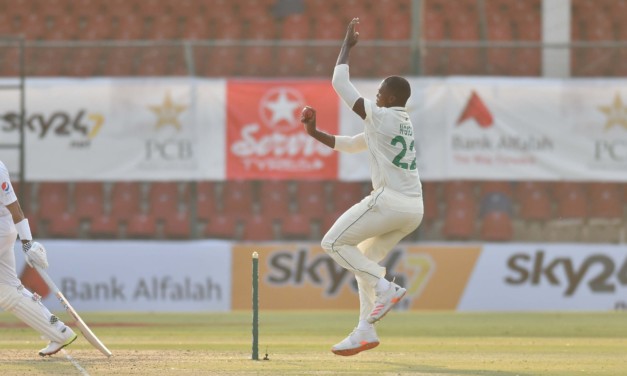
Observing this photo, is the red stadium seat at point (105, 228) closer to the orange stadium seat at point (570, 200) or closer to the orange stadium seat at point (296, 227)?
the orange stadium seat at point (296, 227)

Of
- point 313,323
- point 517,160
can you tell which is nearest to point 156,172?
point 313,323

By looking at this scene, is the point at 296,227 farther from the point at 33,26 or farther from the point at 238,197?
the point at 33,26

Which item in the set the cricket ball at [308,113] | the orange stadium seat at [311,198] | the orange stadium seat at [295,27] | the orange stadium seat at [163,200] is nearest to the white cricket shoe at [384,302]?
the cricket ball at [308,113]

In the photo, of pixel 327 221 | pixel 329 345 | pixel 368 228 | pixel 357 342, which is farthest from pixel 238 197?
pixel 357 342

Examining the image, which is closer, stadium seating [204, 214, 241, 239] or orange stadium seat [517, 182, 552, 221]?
orange stadium seat [517, 182, 552, 221]

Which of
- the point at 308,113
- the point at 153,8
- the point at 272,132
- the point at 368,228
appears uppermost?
the point at 153,8

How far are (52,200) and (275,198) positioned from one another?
312 cm

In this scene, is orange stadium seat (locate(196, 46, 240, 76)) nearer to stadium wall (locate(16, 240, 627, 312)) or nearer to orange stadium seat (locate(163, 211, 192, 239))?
orange stadium seat (locate(163, 211, 192, 239))

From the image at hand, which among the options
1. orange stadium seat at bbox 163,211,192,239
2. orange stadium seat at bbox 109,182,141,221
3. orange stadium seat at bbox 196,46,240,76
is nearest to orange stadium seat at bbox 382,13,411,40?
orange stadium seat at bbox 196,46,240,76

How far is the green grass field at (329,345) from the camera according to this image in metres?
9.06

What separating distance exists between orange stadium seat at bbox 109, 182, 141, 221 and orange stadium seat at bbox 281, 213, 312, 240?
206 cm

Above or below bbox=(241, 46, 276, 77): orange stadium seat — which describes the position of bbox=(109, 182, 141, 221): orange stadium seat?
below

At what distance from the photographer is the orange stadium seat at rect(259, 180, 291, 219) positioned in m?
17.0

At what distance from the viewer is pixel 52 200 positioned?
56.7 ft
